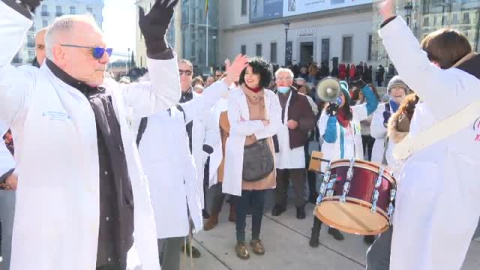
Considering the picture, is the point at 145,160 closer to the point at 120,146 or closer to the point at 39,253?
the point at 120,146

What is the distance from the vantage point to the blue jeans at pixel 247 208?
14.4ft

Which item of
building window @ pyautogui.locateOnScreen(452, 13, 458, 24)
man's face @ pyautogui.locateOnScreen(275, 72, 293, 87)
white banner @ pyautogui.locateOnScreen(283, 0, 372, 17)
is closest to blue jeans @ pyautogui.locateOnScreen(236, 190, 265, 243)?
man's face @ pyautogui.locateOnScreen(275, 72, 293, 87)

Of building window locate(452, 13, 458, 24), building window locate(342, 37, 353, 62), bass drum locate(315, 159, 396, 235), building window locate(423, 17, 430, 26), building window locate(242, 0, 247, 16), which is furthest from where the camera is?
building window locate(242, 0, 247, 16)

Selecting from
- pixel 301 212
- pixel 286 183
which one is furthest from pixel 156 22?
pixel 286 183

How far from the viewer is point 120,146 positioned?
7.07 feet

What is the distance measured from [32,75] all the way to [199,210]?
1.82 metres

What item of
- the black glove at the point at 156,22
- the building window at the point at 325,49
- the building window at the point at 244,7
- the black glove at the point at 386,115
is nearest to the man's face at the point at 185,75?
the black glove at the point at 156,22

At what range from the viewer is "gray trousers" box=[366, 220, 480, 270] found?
114 inches

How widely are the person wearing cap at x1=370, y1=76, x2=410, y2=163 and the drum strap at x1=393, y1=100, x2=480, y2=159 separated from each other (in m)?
Answer: 2.68

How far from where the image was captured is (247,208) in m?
4.45

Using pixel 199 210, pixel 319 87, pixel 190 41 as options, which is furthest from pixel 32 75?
pixel 190 41

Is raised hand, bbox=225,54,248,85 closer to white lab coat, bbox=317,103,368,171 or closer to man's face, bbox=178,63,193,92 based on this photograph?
man's face, bbox=178,63,193,92

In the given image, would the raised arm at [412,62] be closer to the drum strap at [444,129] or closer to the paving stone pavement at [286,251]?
the drum strap at [444,129]

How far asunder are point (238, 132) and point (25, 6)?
275cm
